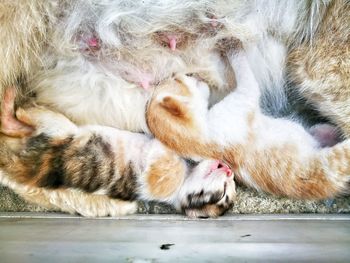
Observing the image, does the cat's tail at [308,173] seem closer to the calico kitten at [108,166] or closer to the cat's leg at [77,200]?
the calico kitten at [108,166]

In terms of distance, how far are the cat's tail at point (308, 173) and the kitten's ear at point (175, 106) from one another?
0.28m

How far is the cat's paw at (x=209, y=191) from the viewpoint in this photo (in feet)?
5.66

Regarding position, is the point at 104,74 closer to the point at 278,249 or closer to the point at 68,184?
the point at 68,184

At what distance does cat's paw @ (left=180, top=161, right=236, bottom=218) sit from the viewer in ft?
5.66

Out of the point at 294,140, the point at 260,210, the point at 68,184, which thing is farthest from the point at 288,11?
the point at 68,184

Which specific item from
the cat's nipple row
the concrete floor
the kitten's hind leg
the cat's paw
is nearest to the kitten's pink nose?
the cat's paw

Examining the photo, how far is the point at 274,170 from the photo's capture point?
171 centimetres

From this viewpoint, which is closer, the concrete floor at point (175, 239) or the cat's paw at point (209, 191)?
the concrete floor at point (175, 239)

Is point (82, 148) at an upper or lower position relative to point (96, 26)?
lower

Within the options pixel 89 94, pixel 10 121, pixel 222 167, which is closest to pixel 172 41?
pixel 89 94

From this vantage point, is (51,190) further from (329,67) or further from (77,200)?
(329,67)

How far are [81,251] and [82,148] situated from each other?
1.16 ft

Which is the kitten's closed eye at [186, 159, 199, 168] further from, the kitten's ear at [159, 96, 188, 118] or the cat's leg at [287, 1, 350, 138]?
the cat's leg at [287, 1, 350, 138]

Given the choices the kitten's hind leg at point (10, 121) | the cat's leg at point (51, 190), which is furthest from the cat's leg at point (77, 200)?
the kitten's hind leg at point (10, 121)
